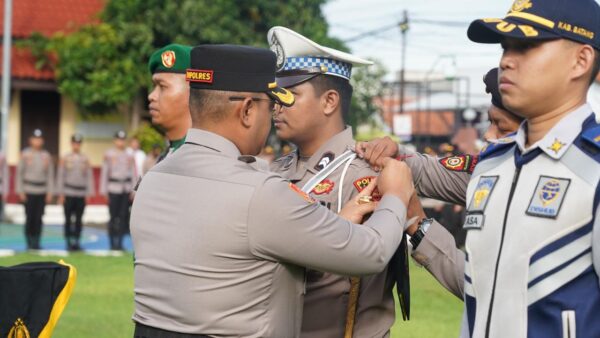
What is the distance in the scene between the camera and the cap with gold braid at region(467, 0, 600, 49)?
2.74 meters

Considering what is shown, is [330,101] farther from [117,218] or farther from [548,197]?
[117,218]

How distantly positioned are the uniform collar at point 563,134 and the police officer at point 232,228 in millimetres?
723

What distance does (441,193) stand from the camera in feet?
13.0

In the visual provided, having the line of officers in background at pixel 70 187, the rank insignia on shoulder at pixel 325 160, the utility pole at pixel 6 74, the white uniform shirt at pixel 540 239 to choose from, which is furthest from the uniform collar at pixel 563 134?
the utility pole at pixel 6 74

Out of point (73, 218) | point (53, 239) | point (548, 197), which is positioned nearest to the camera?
point (548, 197)

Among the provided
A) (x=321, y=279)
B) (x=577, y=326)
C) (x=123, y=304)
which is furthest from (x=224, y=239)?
(x=123, y=304)

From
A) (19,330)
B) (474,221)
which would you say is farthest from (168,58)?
(474,221)

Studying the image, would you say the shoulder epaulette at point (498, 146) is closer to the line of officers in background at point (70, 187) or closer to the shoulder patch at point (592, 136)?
the shoulder patch at point (592, 136)

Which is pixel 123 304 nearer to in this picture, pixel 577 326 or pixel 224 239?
pixel 224 239

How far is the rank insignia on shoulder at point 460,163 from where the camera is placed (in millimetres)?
3857

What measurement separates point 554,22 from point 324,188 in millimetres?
1573

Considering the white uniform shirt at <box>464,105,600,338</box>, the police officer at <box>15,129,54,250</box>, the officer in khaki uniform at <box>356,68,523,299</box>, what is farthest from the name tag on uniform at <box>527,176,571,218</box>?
the police officer at <box>15,129,54,250</box>

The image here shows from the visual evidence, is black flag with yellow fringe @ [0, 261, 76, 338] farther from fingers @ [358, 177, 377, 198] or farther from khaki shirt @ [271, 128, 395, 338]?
fingers @ [358, 177, 377, 198]

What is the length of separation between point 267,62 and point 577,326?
56.3 inches
